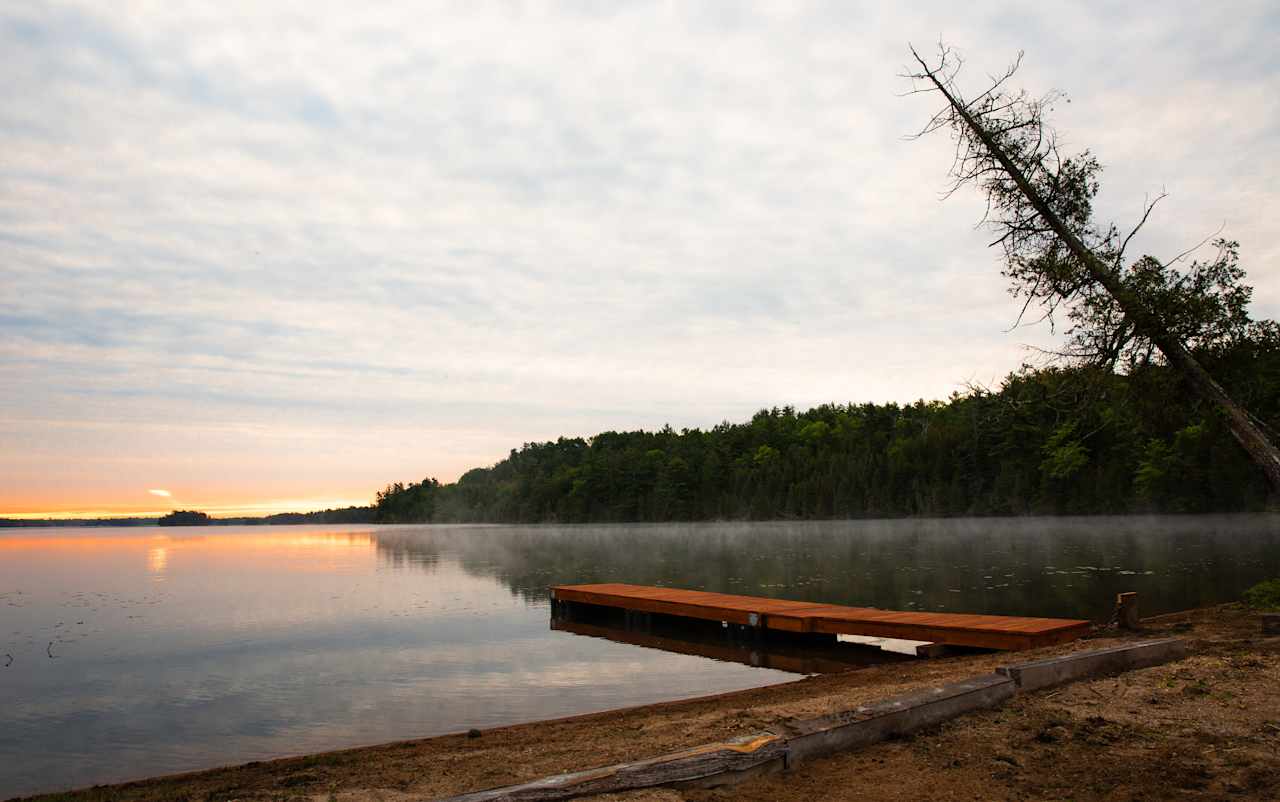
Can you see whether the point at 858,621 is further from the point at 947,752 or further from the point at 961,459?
the point at 961,459

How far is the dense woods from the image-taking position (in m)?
17.3

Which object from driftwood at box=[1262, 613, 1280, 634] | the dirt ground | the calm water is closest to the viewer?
the dirt ground

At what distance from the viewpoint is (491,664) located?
16797 mm

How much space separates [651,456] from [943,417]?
195 feet

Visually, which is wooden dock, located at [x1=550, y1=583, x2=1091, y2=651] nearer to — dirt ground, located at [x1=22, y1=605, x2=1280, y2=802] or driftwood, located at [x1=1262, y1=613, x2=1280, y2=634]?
dirt ground, located at [x1=22, y1=605, x2=1280, y2=802]

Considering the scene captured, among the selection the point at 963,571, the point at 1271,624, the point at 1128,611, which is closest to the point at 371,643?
the point at 1128,611

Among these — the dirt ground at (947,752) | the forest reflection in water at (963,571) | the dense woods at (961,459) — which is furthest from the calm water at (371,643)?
→ the dense woods at (961,459)

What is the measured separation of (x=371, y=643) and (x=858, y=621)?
37.7ft

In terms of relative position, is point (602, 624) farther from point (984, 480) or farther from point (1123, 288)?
point (984, 480)

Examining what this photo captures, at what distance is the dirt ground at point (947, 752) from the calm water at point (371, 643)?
7.26 feet

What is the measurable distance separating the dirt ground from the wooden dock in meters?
2.29

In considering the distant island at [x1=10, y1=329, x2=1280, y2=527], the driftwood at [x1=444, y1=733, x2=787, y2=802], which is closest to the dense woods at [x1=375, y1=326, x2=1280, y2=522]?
the distant island at [x1=10, y1=329, x2=1280, y2=527]

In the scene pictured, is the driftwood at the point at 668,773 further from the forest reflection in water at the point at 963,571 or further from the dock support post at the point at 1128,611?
the forest reflection in water at the point at 963,571

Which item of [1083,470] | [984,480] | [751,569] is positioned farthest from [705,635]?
[984,480]
